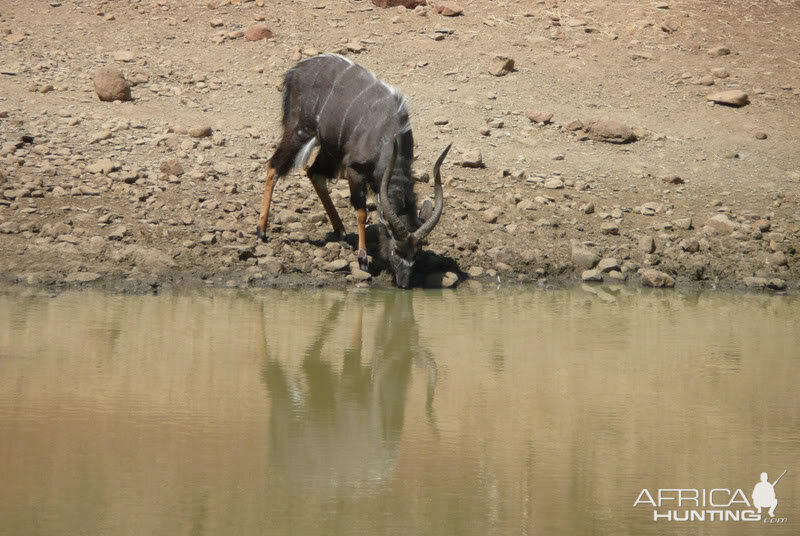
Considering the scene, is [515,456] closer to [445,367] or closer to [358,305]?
Result: [445,367]

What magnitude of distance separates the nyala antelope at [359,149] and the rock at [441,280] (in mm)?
323

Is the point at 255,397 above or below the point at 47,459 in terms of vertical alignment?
below

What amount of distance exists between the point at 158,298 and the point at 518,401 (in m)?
3.81

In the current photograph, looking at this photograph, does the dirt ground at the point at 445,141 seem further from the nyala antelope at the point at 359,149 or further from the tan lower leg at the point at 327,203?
the nyala antelope at the point at 359,149

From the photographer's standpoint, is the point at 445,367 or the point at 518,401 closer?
the point at 518,401

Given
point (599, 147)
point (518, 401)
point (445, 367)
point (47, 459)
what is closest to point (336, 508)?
point (47, 459)

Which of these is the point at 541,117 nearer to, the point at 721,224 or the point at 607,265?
the point at 721,224

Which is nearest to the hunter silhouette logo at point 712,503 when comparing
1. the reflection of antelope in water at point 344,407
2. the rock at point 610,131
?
the reflection of antelope in water at point 344,407

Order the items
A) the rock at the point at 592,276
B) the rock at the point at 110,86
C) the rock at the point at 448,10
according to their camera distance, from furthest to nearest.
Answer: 1. the rock at the point at 448,10
2. the rock at the point at 110,86
3. the rock at the point at 592,276

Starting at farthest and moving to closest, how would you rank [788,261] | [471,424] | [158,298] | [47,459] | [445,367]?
[788,261] → [158,298] → [445,367] → [471,424] → [47,459]

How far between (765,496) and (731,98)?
36.4 ft

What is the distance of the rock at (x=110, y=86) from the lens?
1379 centimetres

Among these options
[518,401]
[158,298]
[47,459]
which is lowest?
[158,298]

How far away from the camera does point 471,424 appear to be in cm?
591
